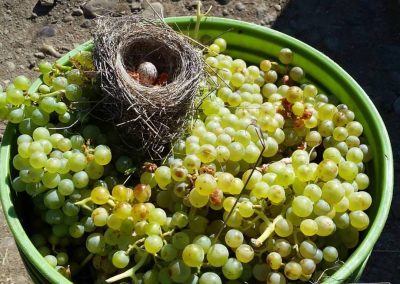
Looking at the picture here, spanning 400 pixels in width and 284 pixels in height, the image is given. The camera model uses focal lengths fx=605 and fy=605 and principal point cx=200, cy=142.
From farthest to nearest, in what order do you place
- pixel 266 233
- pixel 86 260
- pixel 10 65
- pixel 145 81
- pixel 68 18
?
pixel 68 18
pixel 10 65
pixel 145 81
pixel 86 260
pixel 266 233

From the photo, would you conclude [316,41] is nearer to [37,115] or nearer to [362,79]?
[362,79]

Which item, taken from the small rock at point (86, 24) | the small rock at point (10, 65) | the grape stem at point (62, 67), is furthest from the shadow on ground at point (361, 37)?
the grape stem at point (62, 67)

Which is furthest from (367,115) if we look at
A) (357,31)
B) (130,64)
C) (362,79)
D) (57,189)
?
(357,31)

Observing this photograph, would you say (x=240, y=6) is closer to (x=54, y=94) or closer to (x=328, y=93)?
(x=328, y=93)

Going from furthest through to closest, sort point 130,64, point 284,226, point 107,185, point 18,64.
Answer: point 18,64
point 130,64
point 107,185
point 284,226

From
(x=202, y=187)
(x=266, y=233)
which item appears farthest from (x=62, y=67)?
(x=266, y=233)

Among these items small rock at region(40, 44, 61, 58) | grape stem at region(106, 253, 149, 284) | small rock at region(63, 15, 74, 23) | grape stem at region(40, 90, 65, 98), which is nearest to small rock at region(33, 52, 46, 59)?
small rock at region(40, 44, 61, 58)

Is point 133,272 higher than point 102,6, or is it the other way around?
point 133,272

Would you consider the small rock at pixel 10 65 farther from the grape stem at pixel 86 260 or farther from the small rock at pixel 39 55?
the grape stem at pixel 86 260
